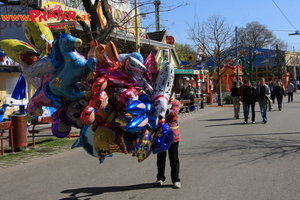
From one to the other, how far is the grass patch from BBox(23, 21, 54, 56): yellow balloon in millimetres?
5136

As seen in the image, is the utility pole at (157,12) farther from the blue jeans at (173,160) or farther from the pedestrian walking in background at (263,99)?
the blue jeans at (173,160)

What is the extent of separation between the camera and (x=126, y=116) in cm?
394

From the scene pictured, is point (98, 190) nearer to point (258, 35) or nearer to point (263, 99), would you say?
point (263, 99)

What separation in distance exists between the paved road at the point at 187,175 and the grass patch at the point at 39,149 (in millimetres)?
759

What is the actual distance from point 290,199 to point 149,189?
2.24 meters

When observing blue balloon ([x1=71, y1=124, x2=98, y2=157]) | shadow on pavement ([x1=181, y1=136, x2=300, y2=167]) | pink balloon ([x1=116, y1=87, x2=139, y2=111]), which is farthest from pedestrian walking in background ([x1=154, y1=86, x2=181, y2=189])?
shadow on pavement ([x1=181, y1=136, x2=300, y2=167])

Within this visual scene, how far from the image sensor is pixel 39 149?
9766 millimetres

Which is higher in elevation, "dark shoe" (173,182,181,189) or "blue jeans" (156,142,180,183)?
"blue jeans" (156,142,180,183)

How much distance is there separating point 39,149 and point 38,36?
6208mm

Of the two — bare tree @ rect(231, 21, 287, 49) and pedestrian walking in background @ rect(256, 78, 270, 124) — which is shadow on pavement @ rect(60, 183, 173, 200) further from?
bare tree @ rect(231, 21, 287, 49)

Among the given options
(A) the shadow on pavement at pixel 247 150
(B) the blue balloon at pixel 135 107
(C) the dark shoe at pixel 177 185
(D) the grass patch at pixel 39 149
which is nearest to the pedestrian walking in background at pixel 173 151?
(C) the dark shoe at pixel 177 185

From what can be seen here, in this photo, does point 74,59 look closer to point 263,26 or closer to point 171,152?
point 171,152

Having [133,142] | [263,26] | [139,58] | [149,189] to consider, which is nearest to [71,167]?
[149,189]

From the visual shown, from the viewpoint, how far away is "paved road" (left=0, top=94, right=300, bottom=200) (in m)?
Result: 5.29
